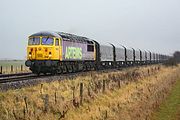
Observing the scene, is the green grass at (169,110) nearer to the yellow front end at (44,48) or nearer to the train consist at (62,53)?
the train consist at (62,53)

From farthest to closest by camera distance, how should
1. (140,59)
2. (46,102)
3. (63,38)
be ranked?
1. (140,59)
2. (63,38)
3. (46,102)

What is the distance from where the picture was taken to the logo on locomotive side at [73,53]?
2475 cm

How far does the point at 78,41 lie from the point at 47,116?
1683cm

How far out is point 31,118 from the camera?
1083cm

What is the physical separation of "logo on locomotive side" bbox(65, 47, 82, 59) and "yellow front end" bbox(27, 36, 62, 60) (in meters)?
1.89

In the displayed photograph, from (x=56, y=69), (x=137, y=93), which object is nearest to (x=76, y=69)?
(x=56, y=69)

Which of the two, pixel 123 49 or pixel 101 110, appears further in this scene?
pixel 123 49

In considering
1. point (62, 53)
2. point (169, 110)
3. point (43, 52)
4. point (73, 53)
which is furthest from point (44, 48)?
point (169, 110)

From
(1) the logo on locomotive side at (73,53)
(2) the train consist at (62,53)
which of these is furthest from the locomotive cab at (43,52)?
(1) the logo on locomotive side at (73,53)

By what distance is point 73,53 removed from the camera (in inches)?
1028

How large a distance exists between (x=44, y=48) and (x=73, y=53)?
4.41 meters

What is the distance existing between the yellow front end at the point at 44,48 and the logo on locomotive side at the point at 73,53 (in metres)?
1.89

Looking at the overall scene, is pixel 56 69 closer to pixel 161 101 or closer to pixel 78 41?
pixel 78 41

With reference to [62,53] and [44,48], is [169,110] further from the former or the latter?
[44,48]
